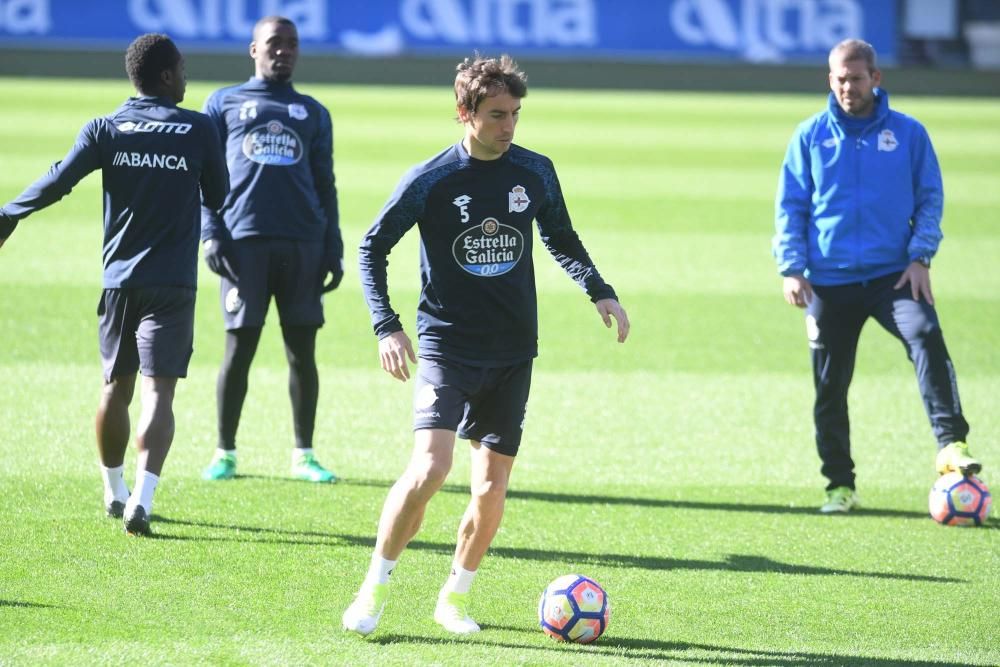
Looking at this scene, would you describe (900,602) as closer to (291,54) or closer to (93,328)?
(291,54)

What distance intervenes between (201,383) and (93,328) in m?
1.83

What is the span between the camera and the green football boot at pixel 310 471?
23.8ft

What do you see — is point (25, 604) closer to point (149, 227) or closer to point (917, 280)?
A: point (149, 227)

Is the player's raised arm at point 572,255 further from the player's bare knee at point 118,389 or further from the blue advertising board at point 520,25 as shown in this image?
the blue advertising board at point 520,25

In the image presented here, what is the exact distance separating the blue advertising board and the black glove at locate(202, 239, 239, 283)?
2458cm

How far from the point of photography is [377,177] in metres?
17.8

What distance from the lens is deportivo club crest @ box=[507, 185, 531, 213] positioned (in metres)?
5.03

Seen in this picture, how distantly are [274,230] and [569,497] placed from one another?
82.9 inches

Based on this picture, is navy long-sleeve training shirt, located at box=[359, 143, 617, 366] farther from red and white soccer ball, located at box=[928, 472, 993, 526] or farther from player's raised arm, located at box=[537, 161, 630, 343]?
red and white soccer ball, located at box=[928, 472, 993, 526]

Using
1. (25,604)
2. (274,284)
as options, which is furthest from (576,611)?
(274,284)

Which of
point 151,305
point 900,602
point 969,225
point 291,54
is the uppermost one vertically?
point 291,54

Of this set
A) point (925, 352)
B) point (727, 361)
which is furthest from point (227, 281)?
point (727, 361)

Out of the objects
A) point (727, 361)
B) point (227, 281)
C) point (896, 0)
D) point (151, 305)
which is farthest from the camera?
point (896, 0)

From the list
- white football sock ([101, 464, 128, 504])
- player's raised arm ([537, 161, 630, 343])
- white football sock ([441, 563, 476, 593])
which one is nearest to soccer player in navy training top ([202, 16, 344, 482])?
white football sock ([101, 464, 128, 504])
